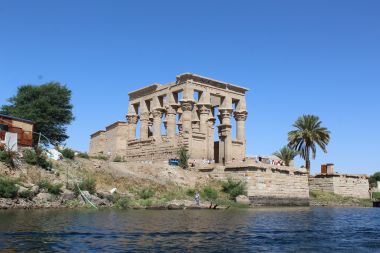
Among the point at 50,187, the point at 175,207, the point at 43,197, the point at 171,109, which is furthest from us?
the point at 171,109

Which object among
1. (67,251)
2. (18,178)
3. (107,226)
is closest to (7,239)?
(67,251)

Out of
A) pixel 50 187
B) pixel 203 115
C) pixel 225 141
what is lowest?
pixel 50 187

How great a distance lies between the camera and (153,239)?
464 inches

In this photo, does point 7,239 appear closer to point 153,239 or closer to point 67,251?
point 67,251

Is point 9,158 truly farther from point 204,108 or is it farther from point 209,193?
point 204,108

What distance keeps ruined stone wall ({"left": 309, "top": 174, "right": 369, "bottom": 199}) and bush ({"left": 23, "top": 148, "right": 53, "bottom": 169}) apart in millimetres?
30138

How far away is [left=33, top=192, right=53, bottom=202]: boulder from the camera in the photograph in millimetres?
22916

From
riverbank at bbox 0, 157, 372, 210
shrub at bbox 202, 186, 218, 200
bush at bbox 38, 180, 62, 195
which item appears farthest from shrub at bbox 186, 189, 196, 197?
bush at bbox 38, 180, 62, 195

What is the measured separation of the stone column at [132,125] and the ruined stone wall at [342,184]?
20.2 meters

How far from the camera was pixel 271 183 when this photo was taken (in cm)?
3500

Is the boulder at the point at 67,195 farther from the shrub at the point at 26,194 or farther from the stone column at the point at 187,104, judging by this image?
the stone column at the point at 187,104

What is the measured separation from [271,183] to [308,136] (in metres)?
13.2

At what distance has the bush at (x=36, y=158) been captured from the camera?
26.8 m

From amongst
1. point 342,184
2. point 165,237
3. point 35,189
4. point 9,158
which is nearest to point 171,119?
point 9,158
